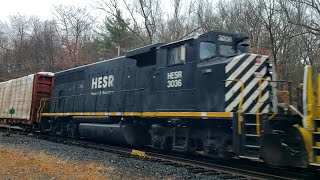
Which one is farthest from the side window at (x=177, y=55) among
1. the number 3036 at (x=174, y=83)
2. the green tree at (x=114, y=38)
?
the green tree at (x=114, y=38)

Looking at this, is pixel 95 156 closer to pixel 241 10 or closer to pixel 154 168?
pixel 154 168

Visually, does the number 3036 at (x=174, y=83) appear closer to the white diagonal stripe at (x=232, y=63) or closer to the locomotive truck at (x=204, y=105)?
the locomotive truck at (x=204, y=105)

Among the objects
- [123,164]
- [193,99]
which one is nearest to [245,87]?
[193,99]

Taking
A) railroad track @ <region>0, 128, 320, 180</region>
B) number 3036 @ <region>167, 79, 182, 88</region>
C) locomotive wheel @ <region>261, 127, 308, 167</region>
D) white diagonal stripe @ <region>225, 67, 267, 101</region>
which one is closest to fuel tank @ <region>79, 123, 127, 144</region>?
railroad track @ <region>0, 128, 320, 180</region>

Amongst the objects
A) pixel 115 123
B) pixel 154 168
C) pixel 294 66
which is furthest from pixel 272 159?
pixel 294 66

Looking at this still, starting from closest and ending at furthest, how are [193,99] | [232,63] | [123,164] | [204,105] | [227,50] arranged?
[232,63]
[204,105]
[123,164]
[193,99]
[227,50]

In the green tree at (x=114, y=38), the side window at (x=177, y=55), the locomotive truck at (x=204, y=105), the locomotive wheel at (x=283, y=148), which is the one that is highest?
the green tree at (x=114, y=38)

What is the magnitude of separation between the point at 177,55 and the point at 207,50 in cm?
99

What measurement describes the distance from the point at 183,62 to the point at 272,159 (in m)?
3.89

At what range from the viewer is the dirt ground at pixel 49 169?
7.66 m

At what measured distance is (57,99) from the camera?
18.5 metres

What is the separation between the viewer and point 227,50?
1052 cm

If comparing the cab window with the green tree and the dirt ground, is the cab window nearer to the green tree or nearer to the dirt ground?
the dirt ground

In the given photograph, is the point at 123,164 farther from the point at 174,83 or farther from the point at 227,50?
the point at 227,50
